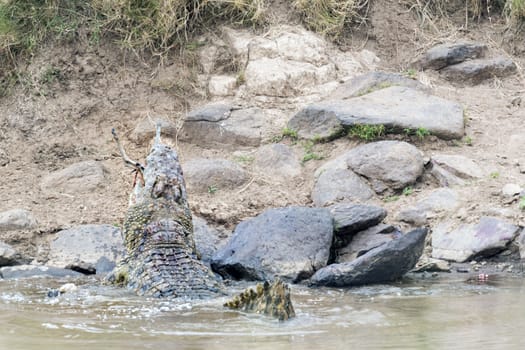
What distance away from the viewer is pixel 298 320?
4641mm

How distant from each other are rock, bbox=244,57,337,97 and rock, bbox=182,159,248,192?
1.34 meters

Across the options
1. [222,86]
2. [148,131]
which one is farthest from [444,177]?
[148,131]

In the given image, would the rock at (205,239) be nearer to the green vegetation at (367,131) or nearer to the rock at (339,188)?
the rock at (339,188)

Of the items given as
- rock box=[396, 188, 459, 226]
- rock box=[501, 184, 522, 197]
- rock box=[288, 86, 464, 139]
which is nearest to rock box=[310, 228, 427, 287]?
rock box=[396, 188, 459, 226]

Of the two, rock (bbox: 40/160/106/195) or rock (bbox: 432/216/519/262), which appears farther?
rock (bbox: 40/160/106/195)

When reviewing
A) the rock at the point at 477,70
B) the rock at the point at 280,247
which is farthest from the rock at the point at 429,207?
the rock at the point at 477,70

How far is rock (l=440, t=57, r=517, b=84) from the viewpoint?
9.36m

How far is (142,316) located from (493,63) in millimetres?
5972

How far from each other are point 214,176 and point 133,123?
1482 mm

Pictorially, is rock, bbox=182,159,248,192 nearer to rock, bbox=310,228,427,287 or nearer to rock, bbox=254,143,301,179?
rock, bbox=254,143,301,179

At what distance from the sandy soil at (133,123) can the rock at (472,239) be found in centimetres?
52

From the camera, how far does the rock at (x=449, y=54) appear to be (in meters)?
9.45

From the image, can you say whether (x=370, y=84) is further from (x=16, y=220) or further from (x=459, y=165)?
(x=16, y=220)

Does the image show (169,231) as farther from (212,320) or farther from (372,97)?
(372,97)
